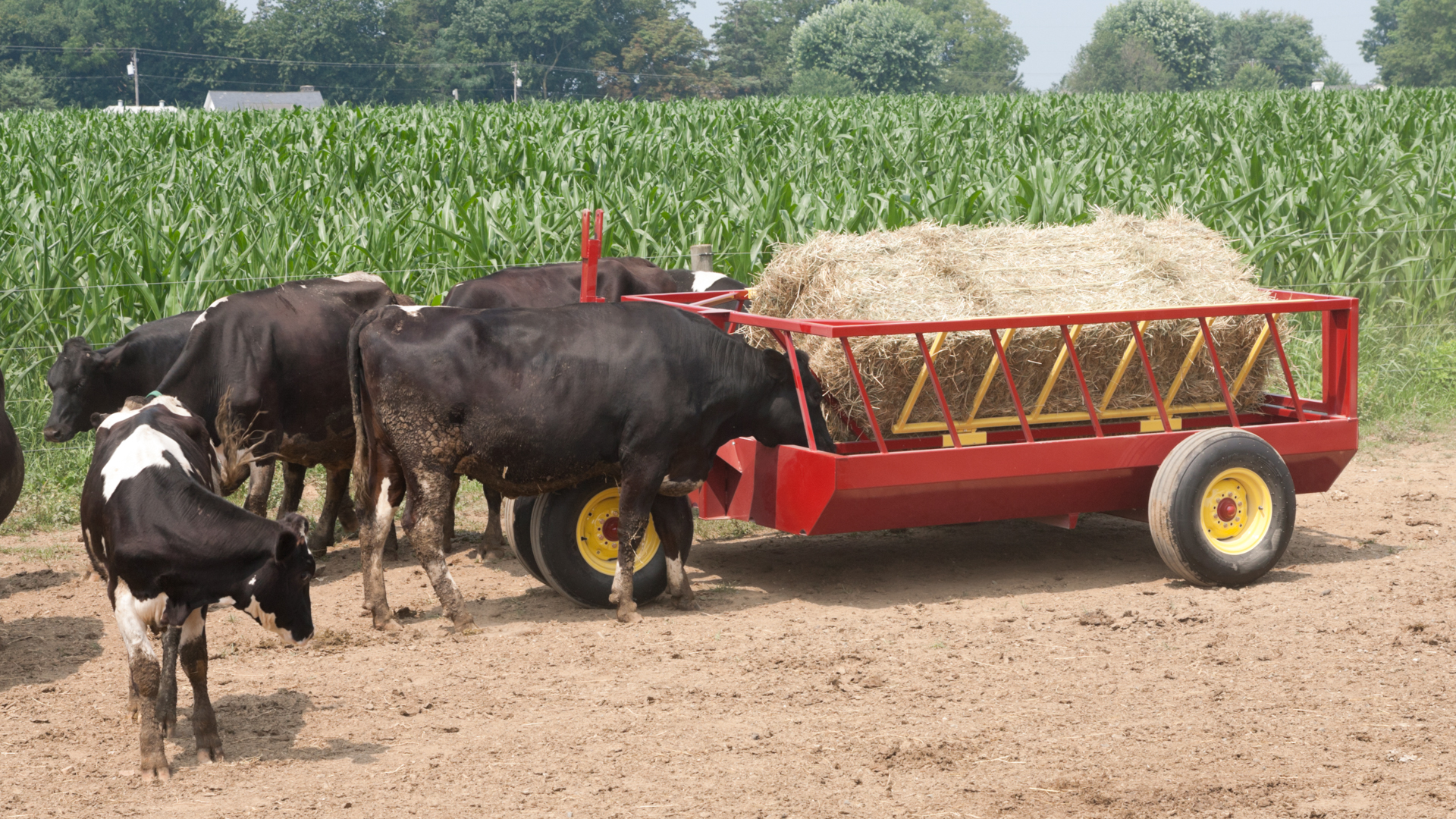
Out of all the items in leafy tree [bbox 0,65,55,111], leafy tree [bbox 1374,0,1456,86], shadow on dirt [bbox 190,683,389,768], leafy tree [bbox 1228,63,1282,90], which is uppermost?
leafy tree [bbox 1374,0,1456,86]

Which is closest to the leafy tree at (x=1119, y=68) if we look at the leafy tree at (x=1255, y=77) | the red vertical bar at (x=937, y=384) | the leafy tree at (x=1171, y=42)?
the leafy tree at (x=1171, y=42)

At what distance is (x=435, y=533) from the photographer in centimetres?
654

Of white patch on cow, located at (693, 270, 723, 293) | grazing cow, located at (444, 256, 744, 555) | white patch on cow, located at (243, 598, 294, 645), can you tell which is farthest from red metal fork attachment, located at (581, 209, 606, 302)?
white patch on cow, located at (243, 598, 294, 645)

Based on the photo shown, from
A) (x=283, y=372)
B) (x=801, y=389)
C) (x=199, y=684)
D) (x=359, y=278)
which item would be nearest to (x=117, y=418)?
(x=199, y=684)

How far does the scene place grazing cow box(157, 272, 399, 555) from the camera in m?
7.45

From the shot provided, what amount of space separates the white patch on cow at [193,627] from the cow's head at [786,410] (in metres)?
2.92

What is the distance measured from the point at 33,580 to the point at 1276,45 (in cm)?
16907

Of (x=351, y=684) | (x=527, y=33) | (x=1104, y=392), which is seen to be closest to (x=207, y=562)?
(x=351, y=684)

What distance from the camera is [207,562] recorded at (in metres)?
4.68

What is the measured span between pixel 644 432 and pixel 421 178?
8.54 m

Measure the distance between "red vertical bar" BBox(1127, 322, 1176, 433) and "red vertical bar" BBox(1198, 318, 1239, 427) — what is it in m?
0.08

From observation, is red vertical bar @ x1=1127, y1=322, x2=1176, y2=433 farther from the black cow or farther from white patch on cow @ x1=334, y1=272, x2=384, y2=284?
the black cow

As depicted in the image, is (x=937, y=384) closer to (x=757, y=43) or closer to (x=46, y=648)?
(x=46, y=648)

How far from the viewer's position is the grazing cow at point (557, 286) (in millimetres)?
8641
